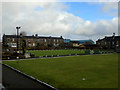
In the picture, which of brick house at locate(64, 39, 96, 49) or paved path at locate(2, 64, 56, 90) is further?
brick house at locate(64, 39, 96, 49)

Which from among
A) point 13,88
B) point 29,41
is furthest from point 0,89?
point 29,41

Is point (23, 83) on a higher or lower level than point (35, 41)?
lower

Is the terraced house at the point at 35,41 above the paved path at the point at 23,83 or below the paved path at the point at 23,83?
above

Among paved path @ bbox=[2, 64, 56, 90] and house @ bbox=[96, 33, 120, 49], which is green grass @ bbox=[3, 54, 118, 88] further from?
house @ bbox=[96, 33, 120, 49]

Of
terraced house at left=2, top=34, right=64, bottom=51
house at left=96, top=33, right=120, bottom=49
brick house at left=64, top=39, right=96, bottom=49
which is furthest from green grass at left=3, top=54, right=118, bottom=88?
terraced house at left=2, top=34, right=64, bottom=51

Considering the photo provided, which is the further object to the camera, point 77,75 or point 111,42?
point 111,42

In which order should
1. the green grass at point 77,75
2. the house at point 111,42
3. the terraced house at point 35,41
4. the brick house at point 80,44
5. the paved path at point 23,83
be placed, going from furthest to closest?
the terraced house at point 35,41 < the house at point 111,42 < the brick house at point 80,44 < the green grass at point 77,75 < the paved path at point 23,83

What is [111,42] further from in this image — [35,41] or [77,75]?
[77,75]

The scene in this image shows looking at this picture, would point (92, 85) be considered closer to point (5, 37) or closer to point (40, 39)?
point (5, 37)

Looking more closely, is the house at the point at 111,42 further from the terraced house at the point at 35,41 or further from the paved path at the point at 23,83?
the paved path at the point at 23,83

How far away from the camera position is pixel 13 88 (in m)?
8.09

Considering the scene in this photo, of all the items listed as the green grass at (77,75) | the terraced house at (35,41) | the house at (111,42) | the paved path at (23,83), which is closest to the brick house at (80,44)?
the terraced house at (35,41)

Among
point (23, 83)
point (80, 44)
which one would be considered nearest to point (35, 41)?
point (80, 44)

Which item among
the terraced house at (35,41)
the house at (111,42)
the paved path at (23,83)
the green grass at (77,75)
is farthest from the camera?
the terraced house at (35,41)
